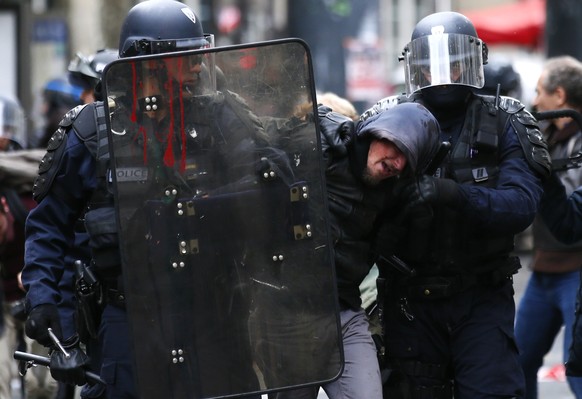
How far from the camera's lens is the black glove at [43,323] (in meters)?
4.21

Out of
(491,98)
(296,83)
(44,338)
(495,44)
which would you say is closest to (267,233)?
(296,83)

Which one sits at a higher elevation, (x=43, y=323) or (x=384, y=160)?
(x=384, y=160)

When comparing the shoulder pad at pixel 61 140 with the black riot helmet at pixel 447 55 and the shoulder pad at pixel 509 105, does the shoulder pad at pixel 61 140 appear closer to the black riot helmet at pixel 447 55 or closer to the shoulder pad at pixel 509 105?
the black riot helmet at pixel 447 55

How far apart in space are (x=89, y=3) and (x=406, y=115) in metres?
16.2

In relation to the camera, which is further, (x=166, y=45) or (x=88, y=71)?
(x=88, y=71)

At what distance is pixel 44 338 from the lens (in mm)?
4223

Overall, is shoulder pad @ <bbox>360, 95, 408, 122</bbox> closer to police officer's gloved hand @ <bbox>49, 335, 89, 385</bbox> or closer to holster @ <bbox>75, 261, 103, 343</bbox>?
holster @ <bbox>75, 261, 103, 343</bbox>

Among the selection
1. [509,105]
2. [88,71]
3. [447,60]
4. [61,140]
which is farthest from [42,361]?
[88,71]

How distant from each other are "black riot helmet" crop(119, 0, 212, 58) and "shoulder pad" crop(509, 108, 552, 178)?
1.13 meters

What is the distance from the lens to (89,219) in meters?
4.20

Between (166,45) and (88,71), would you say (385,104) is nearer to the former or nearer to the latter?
(166,45)

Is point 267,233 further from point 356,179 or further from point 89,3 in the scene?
point 89,3

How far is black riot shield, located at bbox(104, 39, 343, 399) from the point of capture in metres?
3.80

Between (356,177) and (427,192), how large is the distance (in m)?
0.24
